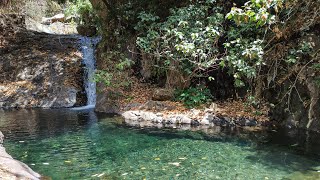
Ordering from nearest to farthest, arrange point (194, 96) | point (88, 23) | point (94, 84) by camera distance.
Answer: point (194, 96) → point (94, 84) → point (88, 23)

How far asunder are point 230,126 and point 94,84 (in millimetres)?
6822

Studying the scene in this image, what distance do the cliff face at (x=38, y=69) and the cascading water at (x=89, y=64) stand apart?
0.24 m

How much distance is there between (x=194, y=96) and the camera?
34.6ft

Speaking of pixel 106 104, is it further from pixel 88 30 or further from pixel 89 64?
pixel 88 30

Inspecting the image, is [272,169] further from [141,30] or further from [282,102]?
[141,30]

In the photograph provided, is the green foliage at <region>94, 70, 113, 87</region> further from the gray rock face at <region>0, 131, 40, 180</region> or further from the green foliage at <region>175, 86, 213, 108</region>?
the gray rock face at <region>0, 131, 40, 180</region>

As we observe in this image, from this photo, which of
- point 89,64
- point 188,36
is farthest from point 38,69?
point 188,36

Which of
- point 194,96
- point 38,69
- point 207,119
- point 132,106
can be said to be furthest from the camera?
point 38,69

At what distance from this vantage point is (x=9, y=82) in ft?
45.7

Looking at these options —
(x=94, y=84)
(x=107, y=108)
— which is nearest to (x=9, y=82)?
(x=94, y=84)

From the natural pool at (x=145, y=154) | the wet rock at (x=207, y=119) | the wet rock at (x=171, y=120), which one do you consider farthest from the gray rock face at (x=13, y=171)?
the wet rock at (x=207, y=119)

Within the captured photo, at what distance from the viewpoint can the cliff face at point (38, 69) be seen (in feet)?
42.8

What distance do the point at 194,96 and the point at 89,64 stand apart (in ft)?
21.0

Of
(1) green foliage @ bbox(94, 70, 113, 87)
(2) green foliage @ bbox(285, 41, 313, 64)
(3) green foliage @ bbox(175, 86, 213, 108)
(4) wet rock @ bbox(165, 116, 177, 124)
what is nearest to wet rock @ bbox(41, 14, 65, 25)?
(1) green foliage @ bbox(94, 70, 113, 87)
